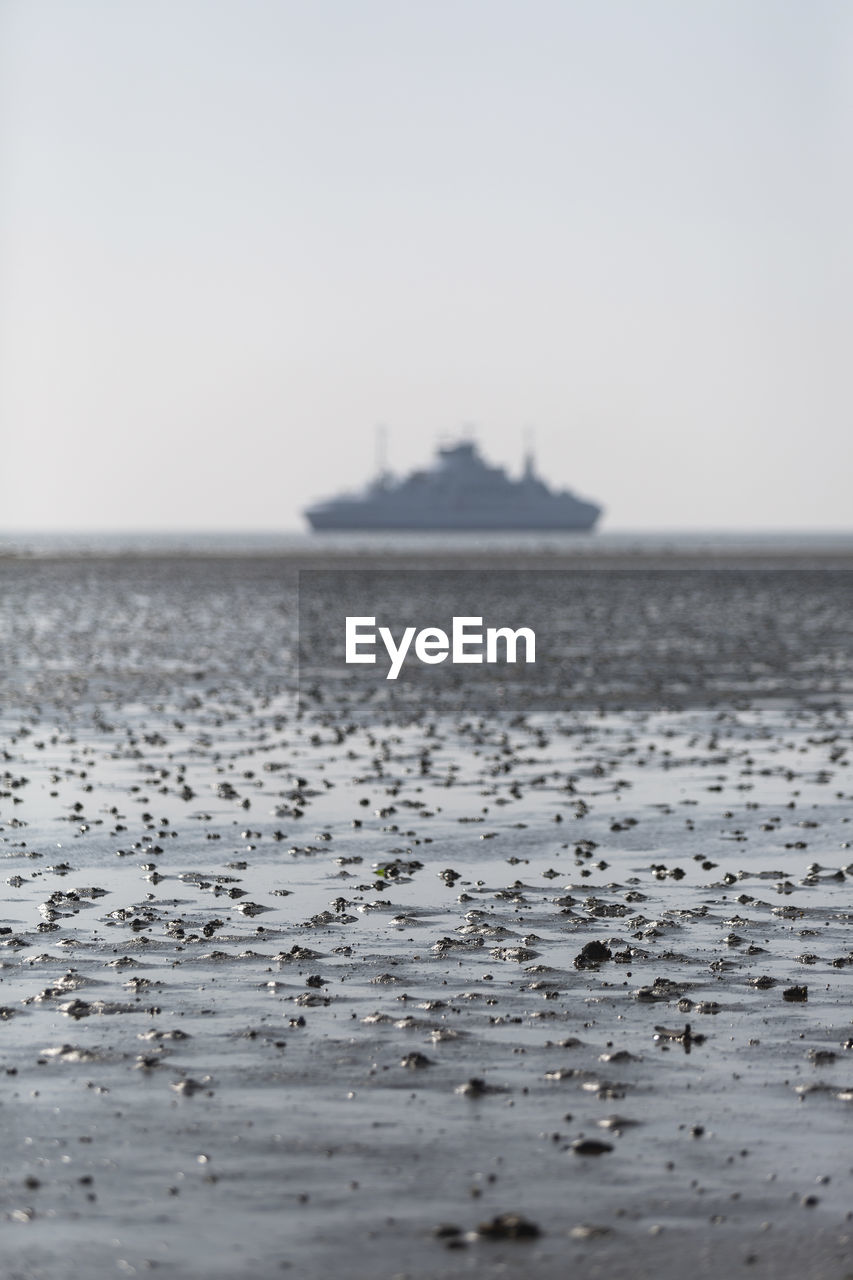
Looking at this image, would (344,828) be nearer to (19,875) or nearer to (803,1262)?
(19,875)

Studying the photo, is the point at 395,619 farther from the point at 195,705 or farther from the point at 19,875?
the point at 19,875

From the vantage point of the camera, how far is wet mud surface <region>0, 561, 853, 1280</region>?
26.4 feet

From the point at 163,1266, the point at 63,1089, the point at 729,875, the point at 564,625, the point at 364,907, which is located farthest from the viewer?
the point at 564,625

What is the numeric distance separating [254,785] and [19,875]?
21.7 feet

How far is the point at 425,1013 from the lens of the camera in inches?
463

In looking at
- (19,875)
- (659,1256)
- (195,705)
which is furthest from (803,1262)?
(195,705)

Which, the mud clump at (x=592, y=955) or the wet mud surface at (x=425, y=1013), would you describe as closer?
the wet mud surface at (x=425, y=1013)

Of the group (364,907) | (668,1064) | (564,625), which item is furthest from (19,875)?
(564,625)

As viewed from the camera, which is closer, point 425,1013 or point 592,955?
point 425,1013

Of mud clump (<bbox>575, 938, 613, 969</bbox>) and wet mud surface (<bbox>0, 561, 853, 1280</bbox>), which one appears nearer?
wet mud surface (<bbox>0, 561, 853, 1280</bbox>)

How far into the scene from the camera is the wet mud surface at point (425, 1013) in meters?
8.05

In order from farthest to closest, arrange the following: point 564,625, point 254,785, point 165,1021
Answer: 1. point 564,625
2. point 254,785
3. point 165,1021

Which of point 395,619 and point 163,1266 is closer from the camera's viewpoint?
point 163,1266

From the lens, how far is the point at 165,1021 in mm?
11539
